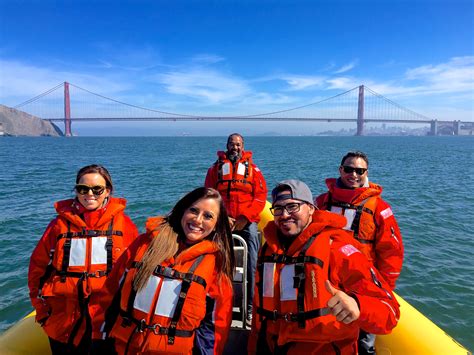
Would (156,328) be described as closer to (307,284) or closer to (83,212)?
(307,284)

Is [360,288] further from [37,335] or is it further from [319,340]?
[37,335]

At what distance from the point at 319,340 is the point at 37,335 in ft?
7.53

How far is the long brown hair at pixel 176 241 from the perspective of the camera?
5.96ft

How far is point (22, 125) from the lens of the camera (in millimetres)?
106125

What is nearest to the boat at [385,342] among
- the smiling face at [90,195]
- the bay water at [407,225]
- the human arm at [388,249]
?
the human arm at [388,249]

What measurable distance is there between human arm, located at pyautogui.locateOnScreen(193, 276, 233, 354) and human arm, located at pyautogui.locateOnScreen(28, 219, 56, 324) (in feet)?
3.91

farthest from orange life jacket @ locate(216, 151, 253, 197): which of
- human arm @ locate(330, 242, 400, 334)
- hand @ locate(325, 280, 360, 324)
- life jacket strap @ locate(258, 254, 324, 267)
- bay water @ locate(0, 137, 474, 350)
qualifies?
bay water @ locate(0, 137, 474, 350)

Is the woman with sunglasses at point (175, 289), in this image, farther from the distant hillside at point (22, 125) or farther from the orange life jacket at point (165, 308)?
the distant hillside at point (22, 125)

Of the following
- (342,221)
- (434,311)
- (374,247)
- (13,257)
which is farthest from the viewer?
(13,257)

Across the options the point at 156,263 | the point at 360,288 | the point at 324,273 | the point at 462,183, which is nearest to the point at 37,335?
the point at 156,263

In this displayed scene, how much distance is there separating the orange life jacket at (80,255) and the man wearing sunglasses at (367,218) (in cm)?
190

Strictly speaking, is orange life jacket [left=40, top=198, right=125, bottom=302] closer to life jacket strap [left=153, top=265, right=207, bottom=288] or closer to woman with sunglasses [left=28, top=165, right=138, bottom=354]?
woman with sunglasses [left=28, top=165, right=138, bottom=354]

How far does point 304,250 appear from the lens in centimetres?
177

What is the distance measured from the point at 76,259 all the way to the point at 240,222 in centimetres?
181
